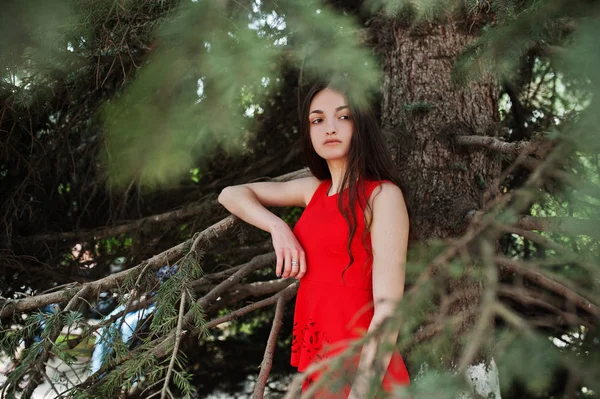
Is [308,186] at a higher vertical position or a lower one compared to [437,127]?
lower

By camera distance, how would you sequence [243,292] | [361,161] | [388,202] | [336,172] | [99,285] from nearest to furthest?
1. [388,202]
2. [361,161]
3. [336,172]
4. [99,285]
5. [243,292]

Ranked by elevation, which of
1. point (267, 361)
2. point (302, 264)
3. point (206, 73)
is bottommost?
point (267, 361)

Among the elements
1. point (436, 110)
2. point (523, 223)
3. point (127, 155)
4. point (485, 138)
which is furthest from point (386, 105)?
point (127, 155)

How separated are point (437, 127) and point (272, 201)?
88cm

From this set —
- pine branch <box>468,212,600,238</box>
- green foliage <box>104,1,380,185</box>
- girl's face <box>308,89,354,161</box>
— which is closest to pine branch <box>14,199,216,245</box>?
green foliage <box>104,1,380,185</box>

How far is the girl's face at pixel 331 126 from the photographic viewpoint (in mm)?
2242

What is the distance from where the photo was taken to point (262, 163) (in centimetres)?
384

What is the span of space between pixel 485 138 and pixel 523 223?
18.6 inches

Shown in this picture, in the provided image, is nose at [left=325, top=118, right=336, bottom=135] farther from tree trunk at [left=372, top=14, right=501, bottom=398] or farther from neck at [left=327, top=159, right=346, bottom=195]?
tree trunk at [left=372, top=14, right=501, bottom=398]

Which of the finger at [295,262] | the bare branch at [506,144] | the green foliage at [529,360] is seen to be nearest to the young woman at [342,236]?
the finger at [295,262]

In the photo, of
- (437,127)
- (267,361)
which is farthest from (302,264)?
(437,127)

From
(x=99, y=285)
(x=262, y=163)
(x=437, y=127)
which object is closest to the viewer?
(x=99, y=285)

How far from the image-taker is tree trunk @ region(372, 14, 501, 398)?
8.89ft

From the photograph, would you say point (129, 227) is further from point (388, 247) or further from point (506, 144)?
point (506, 144)
